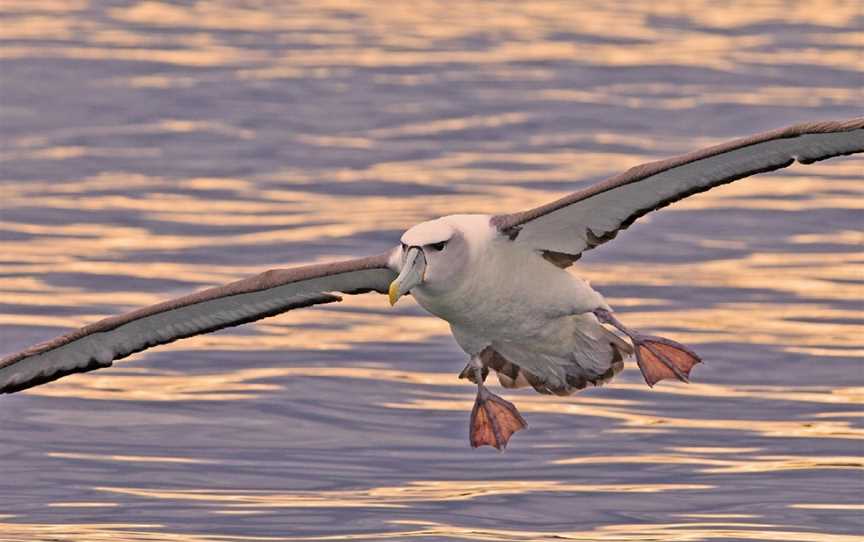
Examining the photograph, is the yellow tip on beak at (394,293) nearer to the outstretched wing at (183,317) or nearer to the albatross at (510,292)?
the albatross at (510,292)

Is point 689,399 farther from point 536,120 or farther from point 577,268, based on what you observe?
point 536,120

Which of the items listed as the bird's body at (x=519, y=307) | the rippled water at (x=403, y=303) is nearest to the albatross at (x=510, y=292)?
the bird's body at (x=519, y=307)

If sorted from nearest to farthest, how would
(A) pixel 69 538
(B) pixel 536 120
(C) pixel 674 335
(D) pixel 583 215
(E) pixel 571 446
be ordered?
(D) pixel 583 215 < (A) pixel 69 538 < (E) pixel 571 446 < (C) pixel 674 335 < (B) pixel 536 120

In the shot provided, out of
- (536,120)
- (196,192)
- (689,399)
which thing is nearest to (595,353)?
(689,399)

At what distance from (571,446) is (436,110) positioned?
22.4m

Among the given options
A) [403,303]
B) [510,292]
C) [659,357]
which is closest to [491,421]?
[659,357]

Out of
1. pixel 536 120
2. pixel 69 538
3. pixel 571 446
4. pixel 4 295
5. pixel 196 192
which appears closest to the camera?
pixel 69 538

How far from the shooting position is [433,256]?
56.9 ft

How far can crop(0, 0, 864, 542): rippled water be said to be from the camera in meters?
21.0

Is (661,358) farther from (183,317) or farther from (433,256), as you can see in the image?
(183,317)

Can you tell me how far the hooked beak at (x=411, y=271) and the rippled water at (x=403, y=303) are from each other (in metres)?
3.17

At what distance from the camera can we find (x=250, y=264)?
2989cm

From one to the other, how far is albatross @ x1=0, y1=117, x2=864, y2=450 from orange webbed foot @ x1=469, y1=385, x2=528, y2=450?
A: 1 cm

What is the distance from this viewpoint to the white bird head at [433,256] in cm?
1719
